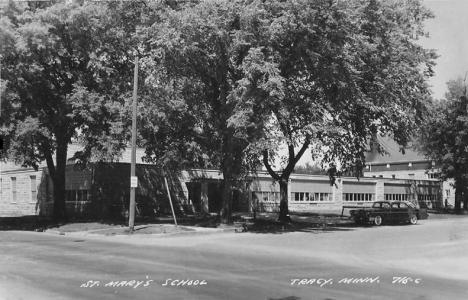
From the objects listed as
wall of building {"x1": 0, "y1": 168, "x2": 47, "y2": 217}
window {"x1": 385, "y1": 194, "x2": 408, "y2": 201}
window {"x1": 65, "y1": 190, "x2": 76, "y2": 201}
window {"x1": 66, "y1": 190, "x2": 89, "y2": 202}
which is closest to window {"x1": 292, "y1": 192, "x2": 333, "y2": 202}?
window {"x1": 385, "y1": 194, "x2": 408, "y2": 201}

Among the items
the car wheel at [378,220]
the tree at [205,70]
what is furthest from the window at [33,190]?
the car wheel at [378,220]

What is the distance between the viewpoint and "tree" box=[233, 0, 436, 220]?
73.8 ft

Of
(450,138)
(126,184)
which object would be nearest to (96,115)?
(126,184)

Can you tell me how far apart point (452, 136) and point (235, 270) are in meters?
43.6

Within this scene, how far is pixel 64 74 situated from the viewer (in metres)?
27.9

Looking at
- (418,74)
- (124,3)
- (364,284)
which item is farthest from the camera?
(418,74)

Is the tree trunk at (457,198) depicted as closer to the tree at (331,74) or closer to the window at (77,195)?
the tree at (331,74)

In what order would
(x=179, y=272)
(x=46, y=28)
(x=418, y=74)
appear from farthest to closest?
(x=418, y=74), (x=46, y=28), (x=179, y=272)

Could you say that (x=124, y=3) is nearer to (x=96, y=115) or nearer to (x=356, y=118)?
(x=96, y=115)

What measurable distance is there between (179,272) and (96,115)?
51.8ft

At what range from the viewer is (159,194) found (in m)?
41.7

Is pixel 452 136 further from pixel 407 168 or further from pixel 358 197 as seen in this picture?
pixel 407 168

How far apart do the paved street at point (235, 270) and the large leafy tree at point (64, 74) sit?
7.30 m

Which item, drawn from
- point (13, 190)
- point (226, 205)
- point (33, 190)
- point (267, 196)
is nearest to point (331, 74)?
point (226, 205)
